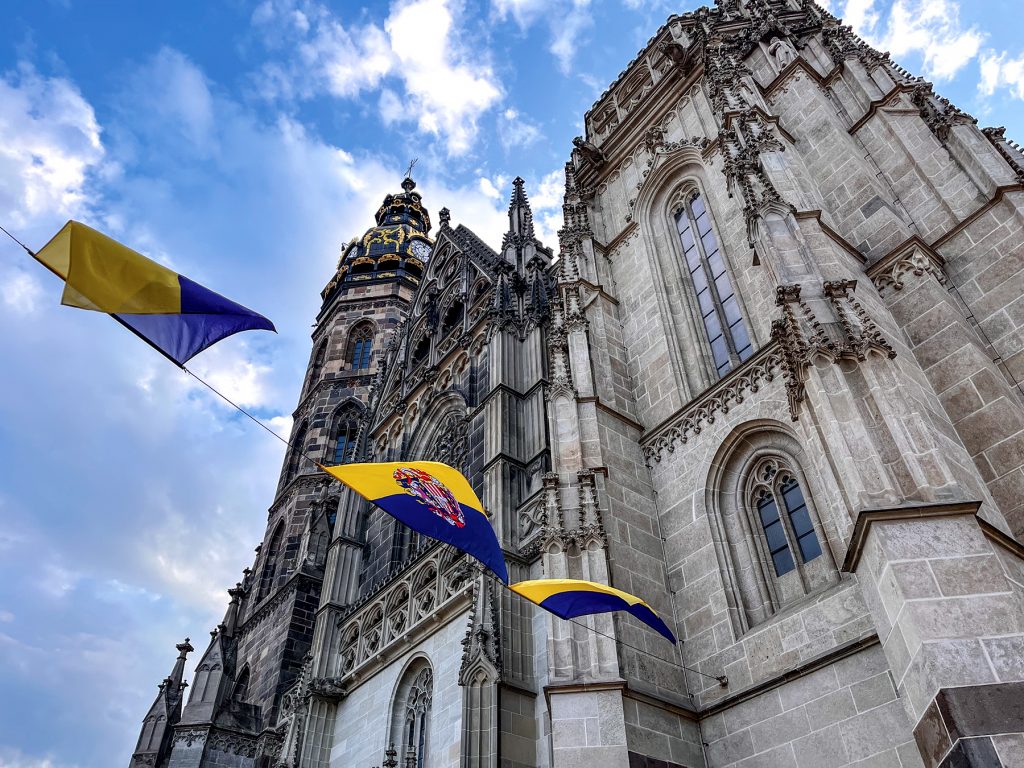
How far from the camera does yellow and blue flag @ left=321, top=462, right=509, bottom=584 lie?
33.6 feet

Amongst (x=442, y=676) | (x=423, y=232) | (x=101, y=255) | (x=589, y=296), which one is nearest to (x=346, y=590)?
(x=442, y=676)

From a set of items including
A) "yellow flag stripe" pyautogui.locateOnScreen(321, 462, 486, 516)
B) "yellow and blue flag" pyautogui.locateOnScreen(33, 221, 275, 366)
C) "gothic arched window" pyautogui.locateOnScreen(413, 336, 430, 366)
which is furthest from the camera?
"gothic arched window" pyautogui.locateOnScreen(413, 336, 430, 366)

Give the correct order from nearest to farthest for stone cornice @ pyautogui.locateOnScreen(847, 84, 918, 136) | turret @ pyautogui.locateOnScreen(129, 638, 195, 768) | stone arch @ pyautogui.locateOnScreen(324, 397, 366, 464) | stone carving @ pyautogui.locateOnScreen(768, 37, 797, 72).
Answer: stone cornice @ pyautogui.locateOnScreen(847, 84, 918, 136) → stone carving @ pyautogui.locateOnScreen(768, 37, 797, 72) → turret @ pyautogui.locateOnScreen(129, 638, 195, 768) → stone arch @ pyautogui.locateOnScreen(324, 397, 366, 464)

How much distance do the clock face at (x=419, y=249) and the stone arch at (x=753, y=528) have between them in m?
34.2

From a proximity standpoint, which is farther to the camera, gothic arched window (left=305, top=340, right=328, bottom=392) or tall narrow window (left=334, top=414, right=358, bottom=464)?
gothic arched window (left=305, top=340, right=328, bottom=392)

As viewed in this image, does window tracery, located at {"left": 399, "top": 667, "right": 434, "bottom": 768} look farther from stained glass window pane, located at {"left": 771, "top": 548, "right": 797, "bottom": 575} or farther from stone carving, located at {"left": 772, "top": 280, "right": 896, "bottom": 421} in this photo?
stone carving, located at {"left": 772, "top": 280, "right": 896, "bottom": 421}

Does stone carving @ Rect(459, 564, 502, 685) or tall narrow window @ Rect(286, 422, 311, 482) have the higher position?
tall narrow window @ Rect(286, 422, 311, 482)

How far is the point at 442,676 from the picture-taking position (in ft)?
46.5

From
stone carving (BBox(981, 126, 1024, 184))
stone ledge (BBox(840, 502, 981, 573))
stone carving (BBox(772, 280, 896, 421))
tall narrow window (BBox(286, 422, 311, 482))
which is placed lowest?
stone ledge (BBox(840, 502, 981, 573))

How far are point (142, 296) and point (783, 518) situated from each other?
8.79m

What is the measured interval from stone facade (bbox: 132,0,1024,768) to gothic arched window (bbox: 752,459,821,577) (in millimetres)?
46

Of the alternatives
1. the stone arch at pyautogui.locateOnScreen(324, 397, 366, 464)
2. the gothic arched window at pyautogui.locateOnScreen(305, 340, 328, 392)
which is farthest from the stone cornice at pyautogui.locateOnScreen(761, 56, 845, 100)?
the gothic arched window at pyautogui.locateOnScreen(305, 340, 328, 392)

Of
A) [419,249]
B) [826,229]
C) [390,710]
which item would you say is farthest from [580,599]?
[419,249]

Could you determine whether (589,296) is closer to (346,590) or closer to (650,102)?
(650,102)
